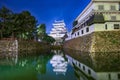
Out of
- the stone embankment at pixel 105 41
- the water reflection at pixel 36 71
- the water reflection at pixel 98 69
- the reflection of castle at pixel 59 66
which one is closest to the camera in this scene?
the water reflection at pixel 98 69

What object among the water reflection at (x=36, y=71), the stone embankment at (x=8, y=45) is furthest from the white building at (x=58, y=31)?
the water reflection at (x=36, y=71)

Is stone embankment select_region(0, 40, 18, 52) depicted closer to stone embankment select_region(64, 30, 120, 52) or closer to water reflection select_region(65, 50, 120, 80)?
stone embankment select_region(64, 30, 120, 52)

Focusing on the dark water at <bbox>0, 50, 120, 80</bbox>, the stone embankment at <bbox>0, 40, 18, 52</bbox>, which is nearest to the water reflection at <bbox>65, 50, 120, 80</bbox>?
the dark water at <bbox>0, 50, 120, 80</bbox>

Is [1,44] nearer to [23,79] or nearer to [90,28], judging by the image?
[90,28]

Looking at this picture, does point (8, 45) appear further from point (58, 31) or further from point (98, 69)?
point (58, 31)

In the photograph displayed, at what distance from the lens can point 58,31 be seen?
121 meters

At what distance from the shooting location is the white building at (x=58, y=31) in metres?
119

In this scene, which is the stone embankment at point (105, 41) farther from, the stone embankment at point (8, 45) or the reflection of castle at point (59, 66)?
the stone embankment at point (8, 45)

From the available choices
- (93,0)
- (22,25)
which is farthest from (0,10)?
(93,0)

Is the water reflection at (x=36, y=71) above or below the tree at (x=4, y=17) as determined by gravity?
below

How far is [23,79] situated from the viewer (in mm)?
11805

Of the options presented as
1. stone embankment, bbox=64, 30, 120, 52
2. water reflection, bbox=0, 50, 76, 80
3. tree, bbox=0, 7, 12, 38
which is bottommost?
water reflection, bbox=0, 50, 76, 80

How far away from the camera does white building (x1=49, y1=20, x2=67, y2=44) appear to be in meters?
119

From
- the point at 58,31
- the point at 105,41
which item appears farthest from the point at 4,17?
the point at 58,31
